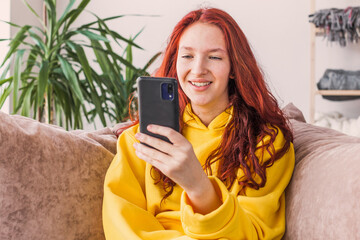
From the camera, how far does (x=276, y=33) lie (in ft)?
10.9

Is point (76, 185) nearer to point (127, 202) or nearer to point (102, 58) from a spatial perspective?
point (127, 202)

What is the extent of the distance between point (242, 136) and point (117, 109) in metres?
1.36

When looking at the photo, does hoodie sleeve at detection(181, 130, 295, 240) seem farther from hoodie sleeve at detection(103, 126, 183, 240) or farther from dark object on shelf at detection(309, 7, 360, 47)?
dark object on shelf at detection(309, 7, 360, 47)

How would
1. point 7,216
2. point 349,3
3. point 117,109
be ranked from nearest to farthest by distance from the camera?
point 7,216 < point 117,109 < point 349,3

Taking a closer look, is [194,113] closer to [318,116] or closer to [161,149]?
[161,149]

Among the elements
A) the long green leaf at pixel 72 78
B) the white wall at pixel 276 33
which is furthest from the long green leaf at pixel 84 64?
the white wall at pixel 276 33

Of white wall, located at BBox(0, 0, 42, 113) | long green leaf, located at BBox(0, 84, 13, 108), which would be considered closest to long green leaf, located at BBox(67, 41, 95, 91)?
long green leaf, located at BBox(0, 84, 13, 108)

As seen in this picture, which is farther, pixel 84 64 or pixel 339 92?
pixel 339 92

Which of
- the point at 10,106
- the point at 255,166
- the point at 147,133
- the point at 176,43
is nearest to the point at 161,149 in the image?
the point at 147,133

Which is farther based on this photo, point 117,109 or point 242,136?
point 117,109

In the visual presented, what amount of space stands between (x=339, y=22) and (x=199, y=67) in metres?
2.08

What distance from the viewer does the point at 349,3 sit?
10.6 ft

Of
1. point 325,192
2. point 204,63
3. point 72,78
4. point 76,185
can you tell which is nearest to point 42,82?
point 72,78

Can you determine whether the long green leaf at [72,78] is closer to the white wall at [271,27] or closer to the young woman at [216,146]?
the young woman at [216,146]
